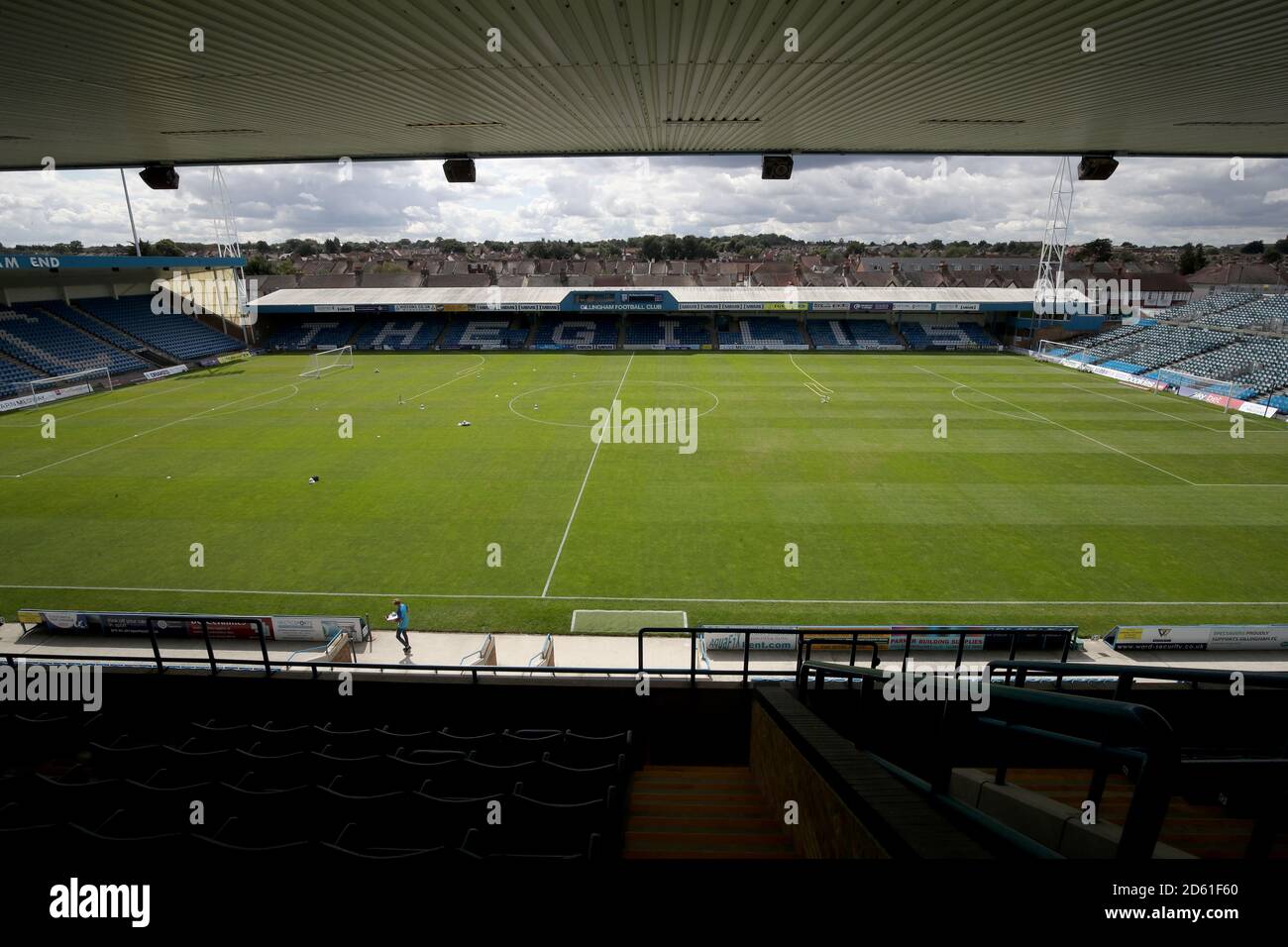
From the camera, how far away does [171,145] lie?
39.4ft

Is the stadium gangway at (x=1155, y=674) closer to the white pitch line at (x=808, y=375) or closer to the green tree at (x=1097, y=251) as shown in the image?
the white pitch line at (x=808, y=375)

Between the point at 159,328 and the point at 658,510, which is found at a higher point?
the point at 159,328

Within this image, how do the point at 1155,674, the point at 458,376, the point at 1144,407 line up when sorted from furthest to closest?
1. the point at 458,376
2. the point at 1144,407
3. the point at 1155,674

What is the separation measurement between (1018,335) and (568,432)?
5024 cm

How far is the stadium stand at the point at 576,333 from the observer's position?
5803 centimetres

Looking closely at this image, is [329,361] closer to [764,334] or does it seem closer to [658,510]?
[764,334]

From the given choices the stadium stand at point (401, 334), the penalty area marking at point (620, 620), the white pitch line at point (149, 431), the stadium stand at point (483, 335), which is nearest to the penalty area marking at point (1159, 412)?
the penalty area marking at point (620, 620)

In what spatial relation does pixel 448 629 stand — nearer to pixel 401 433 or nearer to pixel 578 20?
pixel 578 20

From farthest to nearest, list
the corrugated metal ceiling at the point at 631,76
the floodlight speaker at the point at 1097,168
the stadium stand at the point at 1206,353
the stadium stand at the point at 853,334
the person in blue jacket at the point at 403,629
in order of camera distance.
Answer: the stadium stand at the point at 853,334
the stadium stand at the point at 1206,353
the person in blue jacket at the point at 403,629
the floodlight speaker at the point at 1097,168
the corrugated metal ceiling at the point at 631,76

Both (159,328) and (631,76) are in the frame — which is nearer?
(631,76)

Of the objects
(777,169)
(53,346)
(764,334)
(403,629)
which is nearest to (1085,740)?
(777,169)

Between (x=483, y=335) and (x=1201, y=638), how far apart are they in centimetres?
5684

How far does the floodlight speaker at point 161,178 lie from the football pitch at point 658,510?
9772 mm

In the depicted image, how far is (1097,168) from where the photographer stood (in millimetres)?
12422
